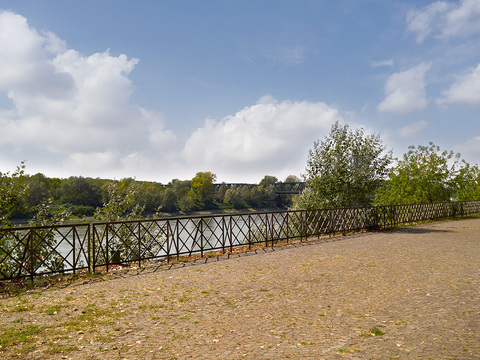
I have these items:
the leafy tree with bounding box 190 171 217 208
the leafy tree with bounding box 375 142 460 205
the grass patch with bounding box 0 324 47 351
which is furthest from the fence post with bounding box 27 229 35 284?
the leafy tree with bounding box 190 171 217 208

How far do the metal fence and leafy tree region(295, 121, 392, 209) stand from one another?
61.8 inches

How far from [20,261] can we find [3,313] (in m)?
2.91

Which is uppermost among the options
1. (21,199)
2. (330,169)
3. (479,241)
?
(330,169)

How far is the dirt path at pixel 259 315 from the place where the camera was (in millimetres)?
3963

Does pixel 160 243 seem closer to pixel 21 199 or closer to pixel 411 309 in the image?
pixel 21 199

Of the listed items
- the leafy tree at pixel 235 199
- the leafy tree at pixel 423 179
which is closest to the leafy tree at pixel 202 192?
the leafy tree at pixel 235 199

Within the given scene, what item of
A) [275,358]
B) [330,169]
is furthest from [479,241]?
[275,358]

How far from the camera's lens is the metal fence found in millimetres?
8203

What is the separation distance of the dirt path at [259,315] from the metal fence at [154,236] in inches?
61.2

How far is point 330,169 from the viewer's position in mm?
20203

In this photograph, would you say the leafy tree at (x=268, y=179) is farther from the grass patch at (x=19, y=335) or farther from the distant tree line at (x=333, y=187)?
the grass patch at (x=19, y=335)

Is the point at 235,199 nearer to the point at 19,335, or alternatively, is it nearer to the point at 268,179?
the point at 268,179

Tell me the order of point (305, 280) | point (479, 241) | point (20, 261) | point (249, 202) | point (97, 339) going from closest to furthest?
point (97, 339) < point (305, 280) < point (20, 261) < point (479, 241) < point (249, 202)

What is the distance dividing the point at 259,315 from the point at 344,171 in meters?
15.7
